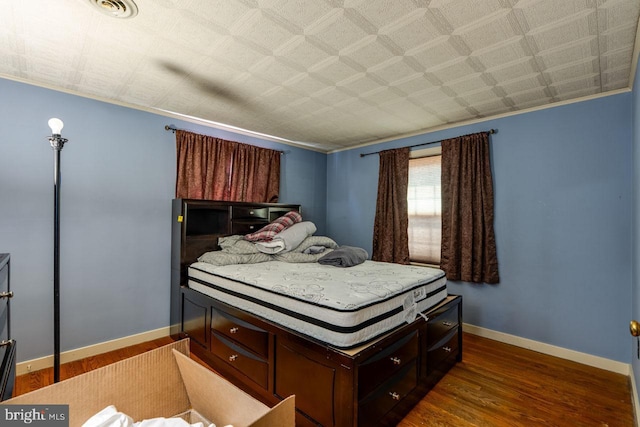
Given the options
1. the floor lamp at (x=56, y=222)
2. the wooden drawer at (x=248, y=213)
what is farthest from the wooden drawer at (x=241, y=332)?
the wooden drawer at (x=248, y=213)

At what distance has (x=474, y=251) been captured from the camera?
322cm

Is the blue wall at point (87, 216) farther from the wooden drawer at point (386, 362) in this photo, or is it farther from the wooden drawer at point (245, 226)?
the wooden drawer at point (386, 362)

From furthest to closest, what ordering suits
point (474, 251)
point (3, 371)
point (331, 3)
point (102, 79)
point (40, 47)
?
1. point (474, 251)
2. point (102, 79)
3. point (40, 47)
4. point (331, 3)
5. point (3, 371)

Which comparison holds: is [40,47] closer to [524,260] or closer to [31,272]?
[31,272]

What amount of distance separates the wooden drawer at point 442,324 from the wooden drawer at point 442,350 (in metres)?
0.05

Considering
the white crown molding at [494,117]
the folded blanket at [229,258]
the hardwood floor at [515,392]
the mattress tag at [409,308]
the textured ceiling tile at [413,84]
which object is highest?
the textured ceiling tile at [413,84]

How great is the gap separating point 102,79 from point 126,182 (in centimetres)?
95

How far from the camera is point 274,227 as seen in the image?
3451 mm

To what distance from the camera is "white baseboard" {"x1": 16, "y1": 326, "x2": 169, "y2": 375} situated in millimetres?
2412

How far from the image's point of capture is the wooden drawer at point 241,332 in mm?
2031

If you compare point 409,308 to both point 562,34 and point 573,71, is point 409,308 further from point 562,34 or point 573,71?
point 573,71

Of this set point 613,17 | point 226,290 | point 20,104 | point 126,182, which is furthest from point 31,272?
point 613,17

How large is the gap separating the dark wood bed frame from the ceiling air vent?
1.75m

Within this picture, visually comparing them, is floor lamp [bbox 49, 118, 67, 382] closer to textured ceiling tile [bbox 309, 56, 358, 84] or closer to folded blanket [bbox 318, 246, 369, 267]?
textured ceiling tile [bbox 309, 56, 358, 84]
